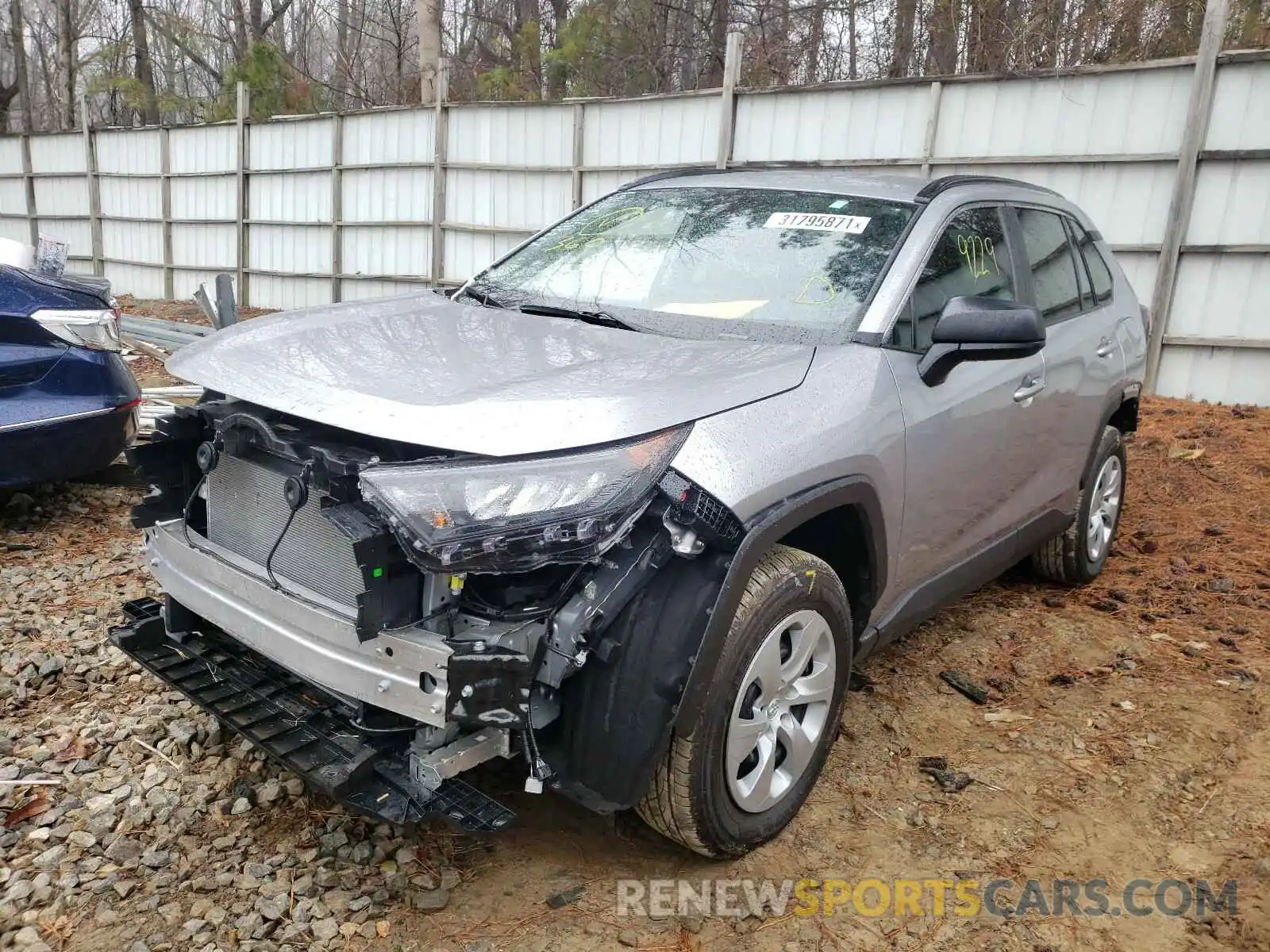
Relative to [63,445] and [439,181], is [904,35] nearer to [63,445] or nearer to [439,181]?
[439,181]

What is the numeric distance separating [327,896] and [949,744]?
1959mm

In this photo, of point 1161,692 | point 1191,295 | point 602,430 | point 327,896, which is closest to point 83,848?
point 327,896

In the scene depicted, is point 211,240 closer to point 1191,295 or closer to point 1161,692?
point 1191,295

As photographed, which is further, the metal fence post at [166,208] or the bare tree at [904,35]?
the metal fence post at [166,208]

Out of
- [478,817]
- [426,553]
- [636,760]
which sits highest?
[426,553]

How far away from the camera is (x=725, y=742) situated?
2.32 metres

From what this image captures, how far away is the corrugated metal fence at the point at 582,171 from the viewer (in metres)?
7.93

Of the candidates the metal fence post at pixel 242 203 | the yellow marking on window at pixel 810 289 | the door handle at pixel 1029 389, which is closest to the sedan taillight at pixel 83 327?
the yellow marking on window at pixel 810 289

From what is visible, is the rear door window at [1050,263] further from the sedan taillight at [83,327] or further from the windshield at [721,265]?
the sedan taillight at [83,327]

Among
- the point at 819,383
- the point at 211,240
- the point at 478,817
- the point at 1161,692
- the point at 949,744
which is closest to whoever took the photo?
the point at 478,817

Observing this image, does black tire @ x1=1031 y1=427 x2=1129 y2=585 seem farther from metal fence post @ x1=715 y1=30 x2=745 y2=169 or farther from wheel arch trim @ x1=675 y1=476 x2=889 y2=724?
metal fence post @ x1=715 y1=30 x2=745 y2=169

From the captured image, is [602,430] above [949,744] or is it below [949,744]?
above

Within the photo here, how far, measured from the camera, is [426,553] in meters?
1.97

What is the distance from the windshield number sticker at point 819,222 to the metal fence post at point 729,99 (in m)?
6.88
